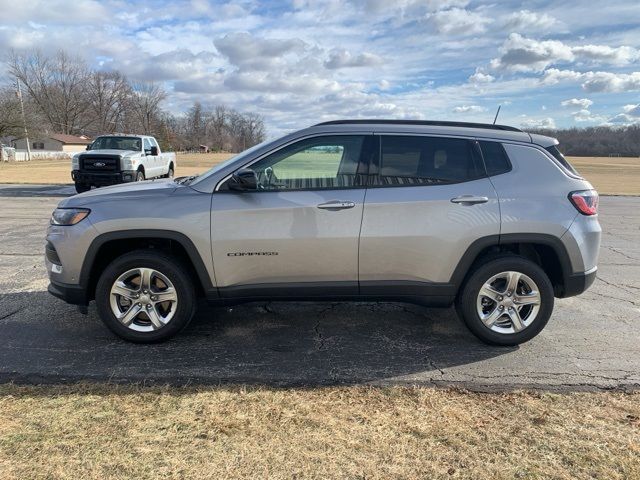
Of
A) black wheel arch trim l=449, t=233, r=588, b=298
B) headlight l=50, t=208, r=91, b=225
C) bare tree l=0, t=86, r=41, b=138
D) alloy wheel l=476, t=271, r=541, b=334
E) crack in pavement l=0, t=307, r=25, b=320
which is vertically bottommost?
crack in pavement l=0, t=307, r=25, b=320

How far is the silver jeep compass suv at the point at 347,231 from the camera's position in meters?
4.02

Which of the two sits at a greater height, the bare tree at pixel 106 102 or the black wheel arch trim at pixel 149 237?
the bare tree at pixel 106 102

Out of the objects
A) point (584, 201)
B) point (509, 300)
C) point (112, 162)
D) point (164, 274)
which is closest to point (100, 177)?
point (112, 162)

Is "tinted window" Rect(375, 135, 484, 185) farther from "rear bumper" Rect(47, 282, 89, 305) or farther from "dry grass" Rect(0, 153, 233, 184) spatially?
"dry grass" Rect(0, 153, 233, 184)

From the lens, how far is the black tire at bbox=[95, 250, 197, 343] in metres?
4.08

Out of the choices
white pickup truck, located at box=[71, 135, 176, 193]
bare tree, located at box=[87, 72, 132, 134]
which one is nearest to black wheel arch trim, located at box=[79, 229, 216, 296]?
white pickup truck, located at box=[71, 135, 176, 193]

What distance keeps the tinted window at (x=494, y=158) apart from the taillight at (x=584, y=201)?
59cm

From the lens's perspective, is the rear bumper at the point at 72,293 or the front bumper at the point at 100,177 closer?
the rear bumper at the point at 72,293

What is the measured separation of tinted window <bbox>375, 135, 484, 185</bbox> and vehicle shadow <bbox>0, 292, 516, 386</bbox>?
1.45 m

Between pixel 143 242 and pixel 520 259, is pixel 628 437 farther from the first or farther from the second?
pixel 143 242

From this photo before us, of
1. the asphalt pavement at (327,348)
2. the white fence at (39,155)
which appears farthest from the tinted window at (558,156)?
the white fence at (39,155)

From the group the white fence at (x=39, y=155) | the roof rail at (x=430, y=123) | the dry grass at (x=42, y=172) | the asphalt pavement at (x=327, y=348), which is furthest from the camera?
the white fence at (x=39, y=155)

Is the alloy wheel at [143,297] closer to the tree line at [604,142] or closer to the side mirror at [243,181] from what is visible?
the side mirror at [243,181]

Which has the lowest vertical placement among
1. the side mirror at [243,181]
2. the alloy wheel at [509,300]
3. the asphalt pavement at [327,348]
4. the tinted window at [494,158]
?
the asphalt pavement at [327,348]
